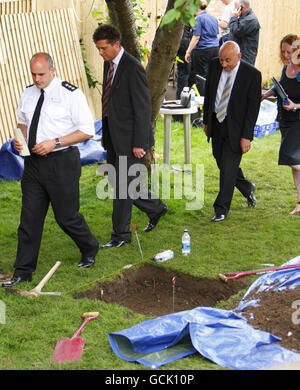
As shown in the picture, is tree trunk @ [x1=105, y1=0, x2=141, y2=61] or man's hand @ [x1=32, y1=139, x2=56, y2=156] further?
tree trunk @ [x1=105, y1=0, x2=141, y2=61]

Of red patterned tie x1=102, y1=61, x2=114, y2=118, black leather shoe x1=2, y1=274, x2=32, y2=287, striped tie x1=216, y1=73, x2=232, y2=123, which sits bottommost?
black leather shoe x1=2, y1=274, x2=32, y2=287

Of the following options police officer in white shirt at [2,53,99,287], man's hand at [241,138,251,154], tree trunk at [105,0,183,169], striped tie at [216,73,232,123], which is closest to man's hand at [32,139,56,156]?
police officer in white shirt at [2,53,99,287]

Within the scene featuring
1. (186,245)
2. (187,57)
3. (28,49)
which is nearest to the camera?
(186,245)

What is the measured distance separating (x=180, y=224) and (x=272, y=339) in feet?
11.8

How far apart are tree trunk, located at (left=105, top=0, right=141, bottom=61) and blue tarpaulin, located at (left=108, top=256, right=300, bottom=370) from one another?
4.70 metres

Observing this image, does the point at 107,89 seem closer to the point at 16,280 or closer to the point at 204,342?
the point at 16,280

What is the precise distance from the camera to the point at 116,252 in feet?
22.8

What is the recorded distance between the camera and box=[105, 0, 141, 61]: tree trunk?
816cm

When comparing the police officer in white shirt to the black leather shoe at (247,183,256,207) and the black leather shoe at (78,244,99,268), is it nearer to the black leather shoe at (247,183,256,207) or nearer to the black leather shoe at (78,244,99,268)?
the black leather shoe at (78,244,99,268)

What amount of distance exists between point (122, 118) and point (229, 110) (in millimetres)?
1556

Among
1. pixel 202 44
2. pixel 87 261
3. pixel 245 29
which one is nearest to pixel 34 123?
pixel 87 261

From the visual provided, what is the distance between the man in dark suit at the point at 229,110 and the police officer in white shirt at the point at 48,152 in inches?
92.2

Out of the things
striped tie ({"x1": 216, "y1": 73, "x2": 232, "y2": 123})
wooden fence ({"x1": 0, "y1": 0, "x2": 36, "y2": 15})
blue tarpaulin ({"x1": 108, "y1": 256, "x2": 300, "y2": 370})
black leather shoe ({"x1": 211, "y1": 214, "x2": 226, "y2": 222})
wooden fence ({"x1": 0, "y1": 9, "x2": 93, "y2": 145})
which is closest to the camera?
blue tarpaulin ({"x1": 108, "y1": 256, "x2": 300, "y2": 370})

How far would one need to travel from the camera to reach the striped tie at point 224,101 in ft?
25.4
